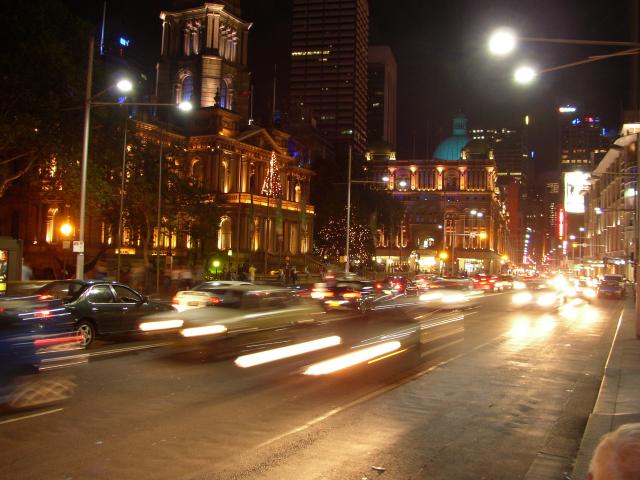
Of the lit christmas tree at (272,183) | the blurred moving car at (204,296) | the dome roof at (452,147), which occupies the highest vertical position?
the dome roof at (452,147)

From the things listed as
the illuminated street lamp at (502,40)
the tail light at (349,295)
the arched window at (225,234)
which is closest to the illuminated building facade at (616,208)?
the arched window at (225,234)

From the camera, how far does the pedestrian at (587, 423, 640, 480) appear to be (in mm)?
Answer: 2115

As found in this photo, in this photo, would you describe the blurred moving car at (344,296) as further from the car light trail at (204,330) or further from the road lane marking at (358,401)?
the car light trail at (204,330)

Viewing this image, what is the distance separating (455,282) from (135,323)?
28316 millimetres

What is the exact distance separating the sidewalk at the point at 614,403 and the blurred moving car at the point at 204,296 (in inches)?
338

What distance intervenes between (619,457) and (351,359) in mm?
11609

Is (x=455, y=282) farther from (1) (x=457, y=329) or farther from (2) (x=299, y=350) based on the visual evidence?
(2) (x=299, y=350)

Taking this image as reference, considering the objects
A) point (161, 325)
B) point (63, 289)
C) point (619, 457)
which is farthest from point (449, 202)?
point (619, 457)

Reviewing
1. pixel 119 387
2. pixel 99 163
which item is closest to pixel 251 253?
pixel 99 163

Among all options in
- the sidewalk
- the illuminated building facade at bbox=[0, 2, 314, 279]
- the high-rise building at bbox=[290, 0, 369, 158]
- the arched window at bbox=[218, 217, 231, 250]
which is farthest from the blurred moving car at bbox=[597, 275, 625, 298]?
the high-rise building at bbox=[290, 0, 369, 158]

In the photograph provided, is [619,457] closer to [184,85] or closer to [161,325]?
[161,325]

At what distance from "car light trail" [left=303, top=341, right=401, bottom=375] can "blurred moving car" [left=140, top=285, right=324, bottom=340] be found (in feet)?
8.41

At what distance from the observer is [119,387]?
1041cm

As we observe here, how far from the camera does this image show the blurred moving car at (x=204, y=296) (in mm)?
15430
